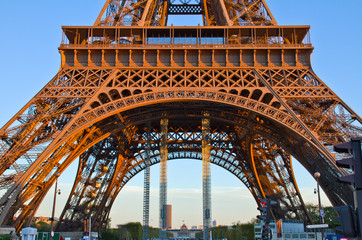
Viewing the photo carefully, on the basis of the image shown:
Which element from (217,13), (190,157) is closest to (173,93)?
(217,13)

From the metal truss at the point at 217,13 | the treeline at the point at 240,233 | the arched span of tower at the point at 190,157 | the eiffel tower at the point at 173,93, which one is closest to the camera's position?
the eiffel tower at the point at 173,93

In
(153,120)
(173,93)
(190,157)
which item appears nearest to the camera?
(173,93)

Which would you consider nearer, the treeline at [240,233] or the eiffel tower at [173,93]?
the eiffel tower at [173,93]

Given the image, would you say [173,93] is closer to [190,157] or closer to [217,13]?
Answer: [217,13]

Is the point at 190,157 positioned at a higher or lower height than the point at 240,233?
higher

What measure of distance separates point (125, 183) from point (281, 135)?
24.2m

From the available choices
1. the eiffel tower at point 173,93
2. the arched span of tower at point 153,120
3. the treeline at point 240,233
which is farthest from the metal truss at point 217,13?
the treeline at point 240,233

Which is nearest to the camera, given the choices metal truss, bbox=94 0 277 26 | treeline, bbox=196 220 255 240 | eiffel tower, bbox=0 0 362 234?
eiffel tower, bbox=0 0 362 234

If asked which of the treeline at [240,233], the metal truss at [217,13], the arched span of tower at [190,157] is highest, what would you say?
the metal truss at [217,13]

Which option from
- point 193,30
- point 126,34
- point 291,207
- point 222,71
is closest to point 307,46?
point 222,71

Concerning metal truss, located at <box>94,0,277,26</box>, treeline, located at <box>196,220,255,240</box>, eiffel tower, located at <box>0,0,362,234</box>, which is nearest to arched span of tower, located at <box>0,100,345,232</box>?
eiffel tower, located at <box>0,0,362,234</box>

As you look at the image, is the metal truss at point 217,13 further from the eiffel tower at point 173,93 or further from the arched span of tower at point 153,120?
the arched span of tower at point 153,120

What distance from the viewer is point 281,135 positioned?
3034 cm

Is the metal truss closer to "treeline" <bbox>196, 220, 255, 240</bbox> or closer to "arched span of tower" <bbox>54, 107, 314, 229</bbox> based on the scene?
"arched span of tower" <bbox>54, 107, 314, 229</bbox>
